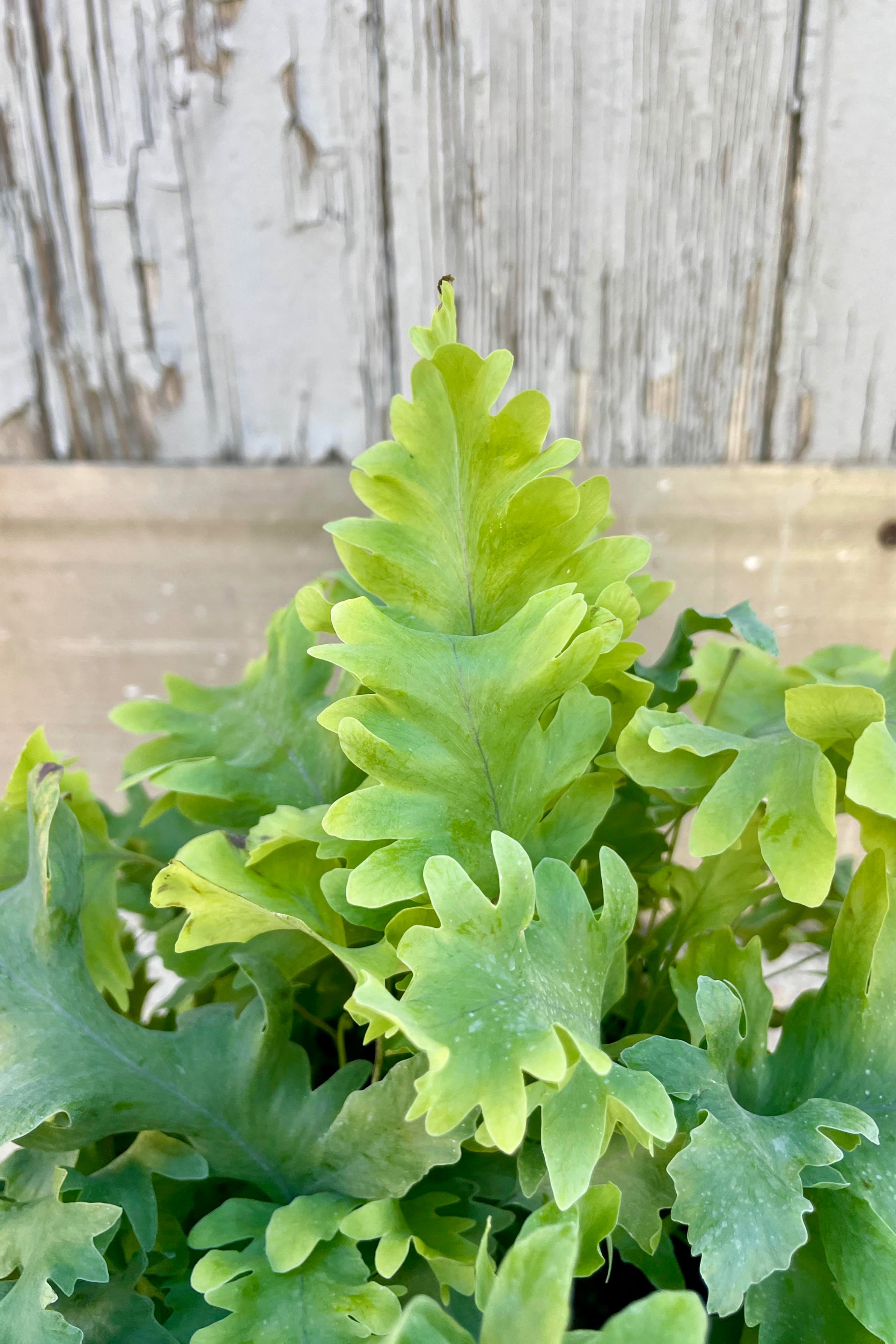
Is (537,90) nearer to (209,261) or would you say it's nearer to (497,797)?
(209,261)

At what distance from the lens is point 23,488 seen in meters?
0.75

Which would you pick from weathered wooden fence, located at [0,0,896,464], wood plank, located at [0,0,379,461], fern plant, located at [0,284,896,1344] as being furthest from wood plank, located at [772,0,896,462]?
fern plant, located at [0,284,896,1344]

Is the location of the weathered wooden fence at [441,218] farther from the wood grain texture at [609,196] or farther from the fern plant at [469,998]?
the fern plant at [469,998]

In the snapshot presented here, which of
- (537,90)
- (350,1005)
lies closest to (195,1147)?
(350,1005)

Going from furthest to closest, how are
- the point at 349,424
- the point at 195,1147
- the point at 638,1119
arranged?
the point at 349,424
the point at 195,1147
the point at 638,1119

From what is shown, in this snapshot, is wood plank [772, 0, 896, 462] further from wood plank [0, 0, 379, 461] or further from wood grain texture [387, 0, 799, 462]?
wood plank [0, 0, 379, 461]

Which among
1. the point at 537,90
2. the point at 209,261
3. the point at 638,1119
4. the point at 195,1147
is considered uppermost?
the point at 537,90

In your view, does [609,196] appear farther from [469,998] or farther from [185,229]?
[469,998]

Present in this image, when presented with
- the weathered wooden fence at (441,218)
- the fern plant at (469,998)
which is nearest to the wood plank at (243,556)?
the weathered wooden fence at (441,218)

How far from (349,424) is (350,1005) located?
1.90 ft

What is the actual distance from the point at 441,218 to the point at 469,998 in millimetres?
620

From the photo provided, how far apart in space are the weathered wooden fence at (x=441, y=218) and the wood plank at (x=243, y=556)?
0.09ft

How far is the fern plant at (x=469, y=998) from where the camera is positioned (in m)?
0.22

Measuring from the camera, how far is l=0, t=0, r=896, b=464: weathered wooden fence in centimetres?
62
